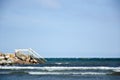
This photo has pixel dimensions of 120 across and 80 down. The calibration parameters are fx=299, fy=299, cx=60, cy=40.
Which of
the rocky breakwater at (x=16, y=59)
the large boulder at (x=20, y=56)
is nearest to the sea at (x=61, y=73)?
the rocky breakwater at (x=16, y=59)

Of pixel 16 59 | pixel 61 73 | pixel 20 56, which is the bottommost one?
pixel 61 73

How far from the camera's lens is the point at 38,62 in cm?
7150

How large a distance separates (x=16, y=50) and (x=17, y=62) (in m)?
2.92

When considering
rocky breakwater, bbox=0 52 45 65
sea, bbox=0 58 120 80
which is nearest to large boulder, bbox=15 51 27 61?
rocky breakwater, bbox=0 52 45 65

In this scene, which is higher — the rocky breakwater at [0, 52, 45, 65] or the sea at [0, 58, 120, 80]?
the rocky breakwater at [0, 52, 45, 65]

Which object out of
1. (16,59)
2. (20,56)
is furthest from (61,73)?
(20,56)

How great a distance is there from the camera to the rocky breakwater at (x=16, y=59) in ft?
219

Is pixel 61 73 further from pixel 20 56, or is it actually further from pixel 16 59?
pixel 20 56

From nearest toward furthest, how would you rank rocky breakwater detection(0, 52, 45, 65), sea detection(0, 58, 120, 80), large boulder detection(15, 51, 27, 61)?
sea detection(0, 58, 120, 80)
rocky breakwater detection(0, 52, 45, 65)
large boulder detection(15, 51, 27, 61)

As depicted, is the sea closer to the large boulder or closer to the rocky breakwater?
the rocky breakwater

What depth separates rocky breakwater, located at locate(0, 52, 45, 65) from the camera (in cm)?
6681

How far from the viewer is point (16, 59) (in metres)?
68.2

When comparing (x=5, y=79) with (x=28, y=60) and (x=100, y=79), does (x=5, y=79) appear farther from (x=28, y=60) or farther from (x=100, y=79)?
(x=28, y=60)

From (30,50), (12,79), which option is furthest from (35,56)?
(12,79)
